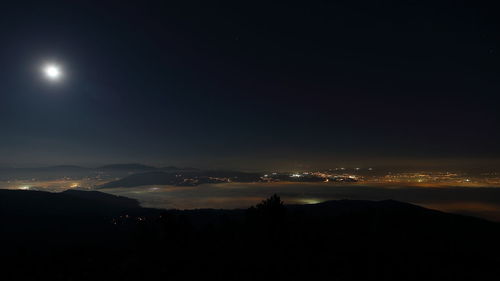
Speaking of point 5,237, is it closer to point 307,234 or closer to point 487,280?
point 307,234

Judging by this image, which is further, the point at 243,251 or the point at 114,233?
the point at 114,233

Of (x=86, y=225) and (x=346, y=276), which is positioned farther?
(x=86, y=225)

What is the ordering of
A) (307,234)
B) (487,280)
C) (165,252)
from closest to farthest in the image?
(165,252), (487,280), (307,234)

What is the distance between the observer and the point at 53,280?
3728 cm

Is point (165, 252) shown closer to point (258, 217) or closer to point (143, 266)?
point (143, 266)

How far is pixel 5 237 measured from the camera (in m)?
165

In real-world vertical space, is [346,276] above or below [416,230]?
above

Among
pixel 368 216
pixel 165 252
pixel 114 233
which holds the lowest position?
pixel 114 233

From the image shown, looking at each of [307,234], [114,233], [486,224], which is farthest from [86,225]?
[486,224]

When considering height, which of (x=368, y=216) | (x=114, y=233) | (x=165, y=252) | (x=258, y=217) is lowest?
(x=114, y=233)

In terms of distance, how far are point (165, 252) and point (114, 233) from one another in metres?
147

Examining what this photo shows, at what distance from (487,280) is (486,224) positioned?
111429 mm

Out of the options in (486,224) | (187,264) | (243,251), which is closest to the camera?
(187,264)

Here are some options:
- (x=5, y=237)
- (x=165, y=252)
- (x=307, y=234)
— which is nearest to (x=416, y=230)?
(x=307, y=234)
